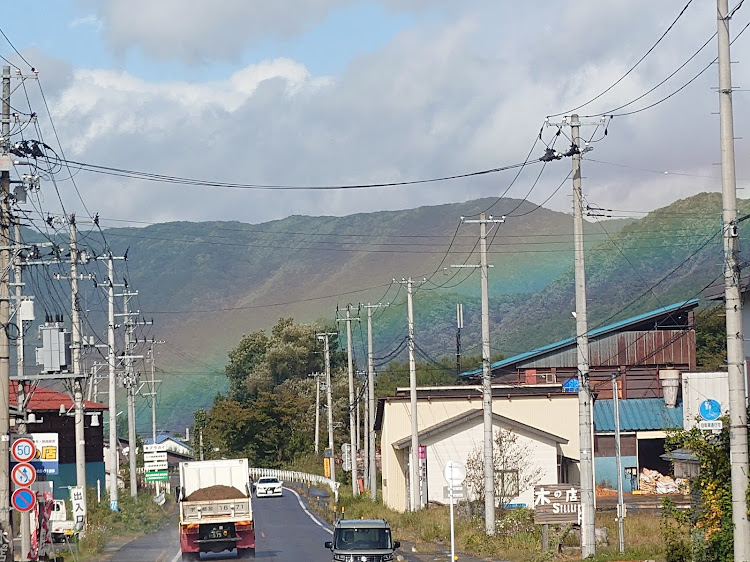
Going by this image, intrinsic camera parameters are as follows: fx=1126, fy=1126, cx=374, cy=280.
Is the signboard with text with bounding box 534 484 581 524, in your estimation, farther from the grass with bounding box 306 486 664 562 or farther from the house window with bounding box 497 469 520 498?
the house window with bounding box 497 469 520 498

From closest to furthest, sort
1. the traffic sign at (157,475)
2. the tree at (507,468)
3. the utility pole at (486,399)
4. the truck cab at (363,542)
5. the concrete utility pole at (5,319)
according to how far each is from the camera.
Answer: the concrete utility pole at (5,319), the truck cab at (363,542), the utility pole at (486,399), the tree at (507,468), the traffic sign at (157,475)

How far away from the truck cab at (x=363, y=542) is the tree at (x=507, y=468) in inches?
653

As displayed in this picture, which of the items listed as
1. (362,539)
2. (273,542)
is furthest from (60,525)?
(362,539)

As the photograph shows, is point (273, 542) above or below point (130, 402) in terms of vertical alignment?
below

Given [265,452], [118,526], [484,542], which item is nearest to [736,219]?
[484,542]

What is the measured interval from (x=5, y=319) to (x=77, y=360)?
17.3m

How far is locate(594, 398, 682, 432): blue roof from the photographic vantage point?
6531cm

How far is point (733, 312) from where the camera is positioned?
2052 centimetres

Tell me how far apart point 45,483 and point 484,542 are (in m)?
13.8

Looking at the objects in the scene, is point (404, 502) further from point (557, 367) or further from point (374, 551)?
point (374, 551)

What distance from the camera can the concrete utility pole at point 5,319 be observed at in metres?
26.6

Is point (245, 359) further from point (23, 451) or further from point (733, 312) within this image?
point (733, 312)

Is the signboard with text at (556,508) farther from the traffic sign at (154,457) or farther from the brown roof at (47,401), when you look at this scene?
the brown roof at (47,401)

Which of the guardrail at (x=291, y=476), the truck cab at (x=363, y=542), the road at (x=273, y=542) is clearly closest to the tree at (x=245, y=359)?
the guardrail at (x=291, y=476)
